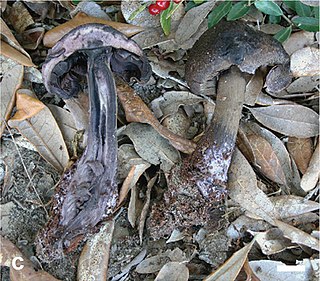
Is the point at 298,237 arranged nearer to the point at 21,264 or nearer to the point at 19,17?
the point at 21,264

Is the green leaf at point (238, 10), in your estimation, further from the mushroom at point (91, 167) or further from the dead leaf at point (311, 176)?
the dead leaf at point (311, 176)

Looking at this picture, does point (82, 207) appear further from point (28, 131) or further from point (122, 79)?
point (122, 79)

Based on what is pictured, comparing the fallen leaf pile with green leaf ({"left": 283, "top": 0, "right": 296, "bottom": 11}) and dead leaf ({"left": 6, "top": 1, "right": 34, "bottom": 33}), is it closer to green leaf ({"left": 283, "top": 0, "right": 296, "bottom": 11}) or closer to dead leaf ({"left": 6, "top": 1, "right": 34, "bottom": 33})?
dead leaf ({"left": 6, "top": 1, "right": 34, "bottom": 33})

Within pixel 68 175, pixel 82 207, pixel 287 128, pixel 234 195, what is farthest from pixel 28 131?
pixel 287 128

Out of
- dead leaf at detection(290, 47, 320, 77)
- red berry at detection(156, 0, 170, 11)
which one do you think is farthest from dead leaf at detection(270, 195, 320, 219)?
red berry at detection(156, 0, 170, 11)

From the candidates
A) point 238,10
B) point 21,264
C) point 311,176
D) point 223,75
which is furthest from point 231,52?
point 21,264
